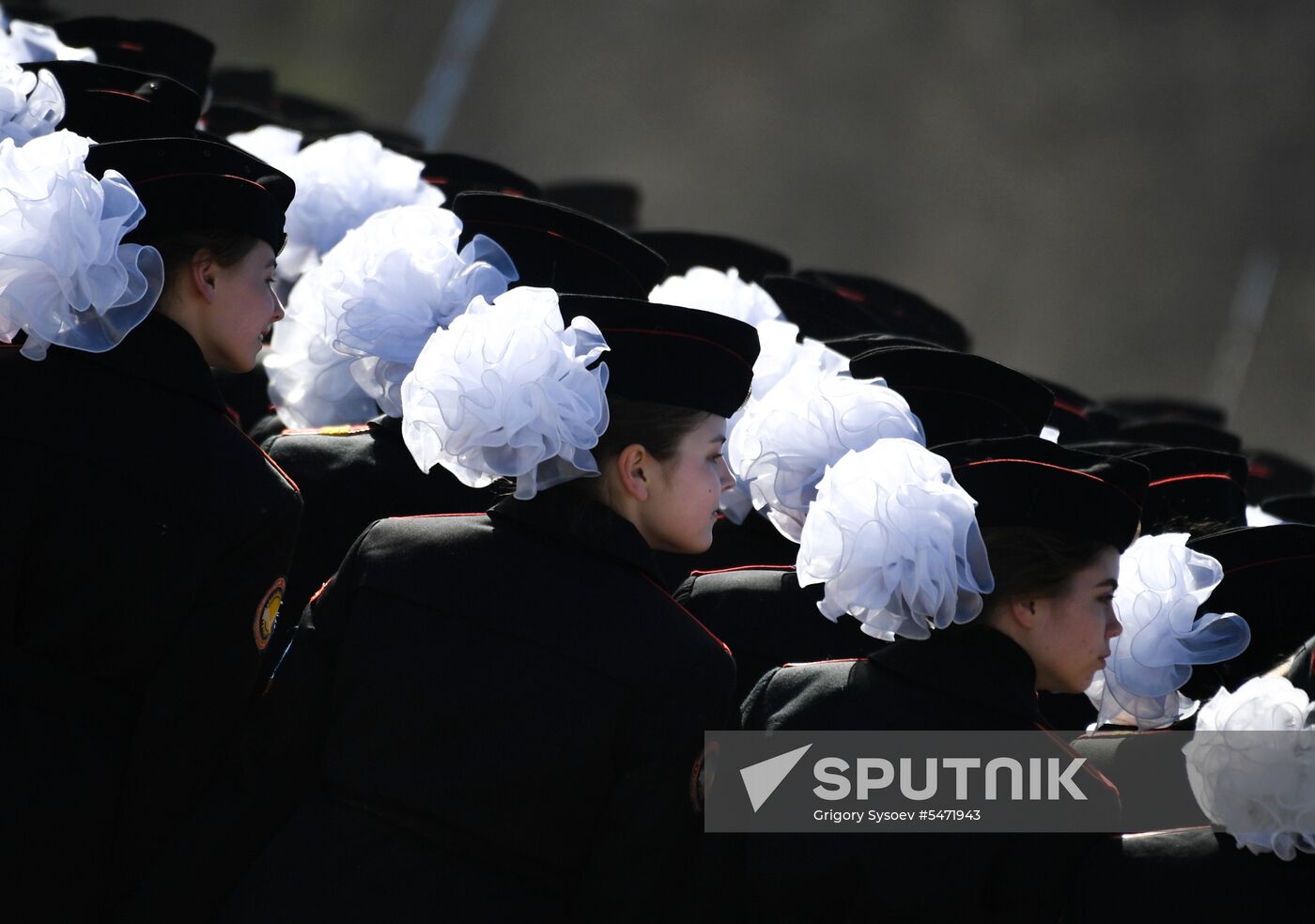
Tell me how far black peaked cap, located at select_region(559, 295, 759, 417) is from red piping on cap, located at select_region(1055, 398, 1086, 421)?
2.07 m

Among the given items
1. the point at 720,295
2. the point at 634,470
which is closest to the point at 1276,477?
the point at 720,295

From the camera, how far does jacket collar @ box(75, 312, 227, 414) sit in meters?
2.41

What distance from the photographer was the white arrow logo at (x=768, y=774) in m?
2.40

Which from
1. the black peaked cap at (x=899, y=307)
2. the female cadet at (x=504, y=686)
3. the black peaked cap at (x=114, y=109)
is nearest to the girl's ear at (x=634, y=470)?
the female cadet at (x=504, y=686)

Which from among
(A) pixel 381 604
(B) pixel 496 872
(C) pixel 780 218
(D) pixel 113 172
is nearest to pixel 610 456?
(A) pixel 381 604

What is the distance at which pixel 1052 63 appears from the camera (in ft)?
44.2

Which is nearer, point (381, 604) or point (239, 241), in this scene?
point (381, 604)

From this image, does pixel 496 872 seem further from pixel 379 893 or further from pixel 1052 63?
pixel 1052 63

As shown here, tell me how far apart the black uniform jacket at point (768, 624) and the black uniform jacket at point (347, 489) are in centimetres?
55

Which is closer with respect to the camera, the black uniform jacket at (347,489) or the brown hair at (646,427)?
the brown hair at (646,427)

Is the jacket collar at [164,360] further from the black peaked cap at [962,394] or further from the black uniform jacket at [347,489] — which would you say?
the black peaked cap at [962,394]

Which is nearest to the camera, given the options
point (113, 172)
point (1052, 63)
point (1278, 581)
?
point (113, 172)

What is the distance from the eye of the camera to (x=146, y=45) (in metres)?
4.62

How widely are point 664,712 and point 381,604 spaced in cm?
45
